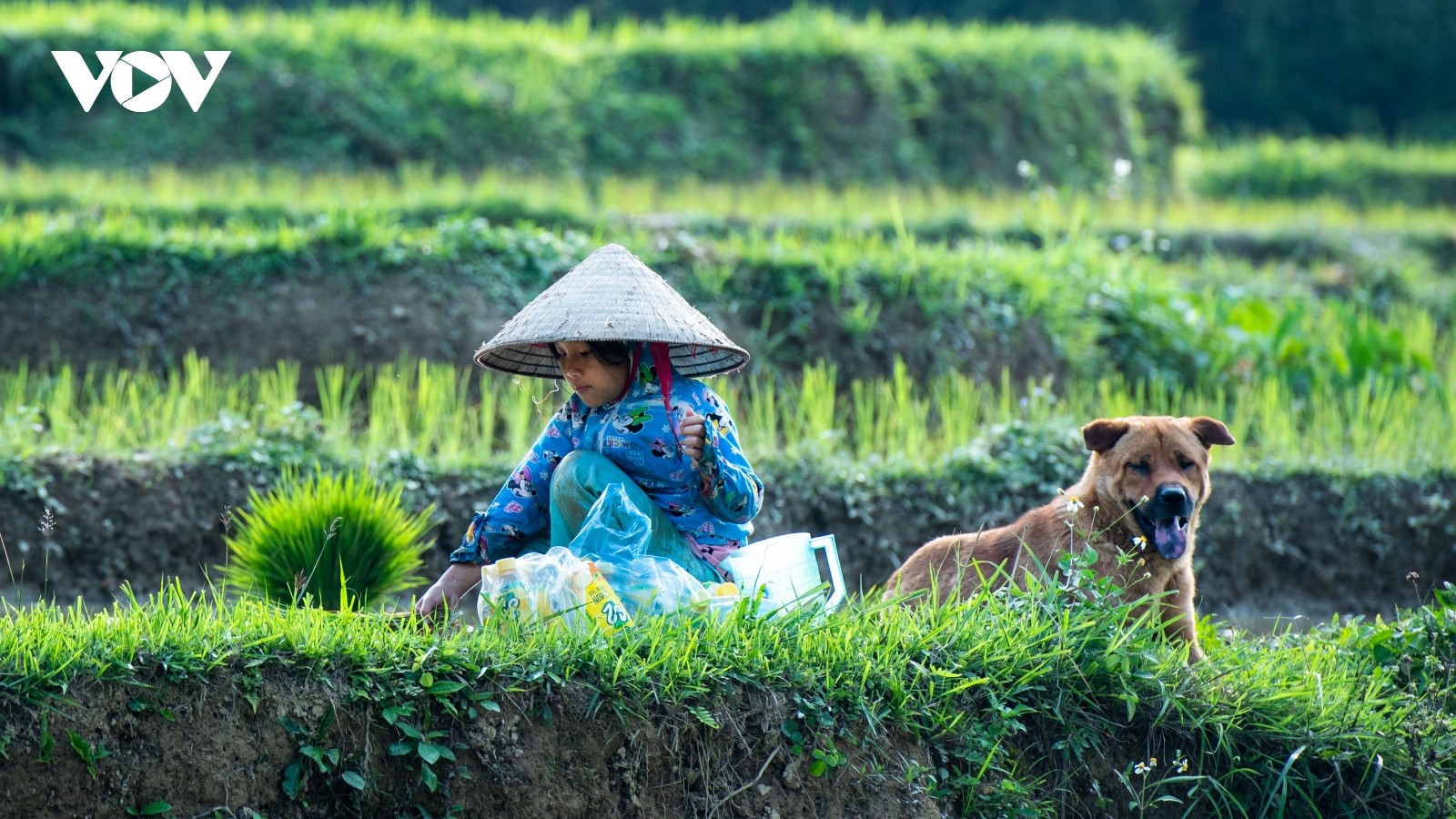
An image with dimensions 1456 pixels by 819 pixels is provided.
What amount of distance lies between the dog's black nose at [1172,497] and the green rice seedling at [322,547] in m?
2.30

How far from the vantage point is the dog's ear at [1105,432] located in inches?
156

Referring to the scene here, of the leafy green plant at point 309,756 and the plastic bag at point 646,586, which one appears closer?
the leafy green plant at point 309,756

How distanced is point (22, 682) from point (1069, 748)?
2475mm

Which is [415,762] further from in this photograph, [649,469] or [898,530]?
[898,530]

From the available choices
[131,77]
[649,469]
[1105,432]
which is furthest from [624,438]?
[131,77]

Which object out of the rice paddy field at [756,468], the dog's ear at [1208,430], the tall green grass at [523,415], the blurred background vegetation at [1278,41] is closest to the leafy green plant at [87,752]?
the rice paddy field at [756,468]

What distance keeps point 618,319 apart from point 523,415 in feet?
9.79

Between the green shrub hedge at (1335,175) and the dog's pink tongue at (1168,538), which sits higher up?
the green shrub hedge at (1335,175)

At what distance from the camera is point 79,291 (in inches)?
304

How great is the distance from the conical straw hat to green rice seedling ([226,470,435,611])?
29.5 inches

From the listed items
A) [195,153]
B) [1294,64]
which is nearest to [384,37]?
[195,153]

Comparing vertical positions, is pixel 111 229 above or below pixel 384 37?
below

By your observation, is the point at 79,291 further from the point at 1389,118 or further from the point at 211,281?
the point at 1389,118

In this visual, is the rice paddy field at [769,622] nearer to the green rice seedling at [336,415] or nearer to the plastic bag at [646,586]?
the green rice seedling at [336,415]
